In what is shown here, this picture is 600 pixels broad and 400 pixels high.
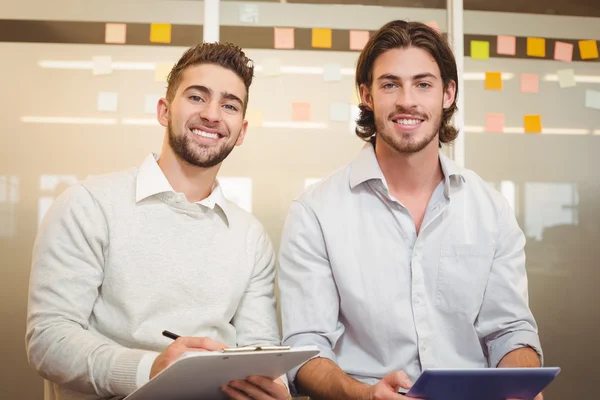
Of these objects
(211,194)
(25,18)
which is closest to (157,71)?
(25,18)

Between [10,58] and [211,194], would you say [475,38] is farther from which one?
[10,58]

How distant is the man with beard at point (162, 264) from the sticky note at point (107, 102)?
852 millimetres

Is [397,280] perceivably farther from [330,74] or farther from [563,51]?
[563,51]

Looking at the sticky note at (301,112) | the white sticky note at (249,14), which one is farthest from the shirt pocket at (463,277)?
the white sticky note at (249,14)

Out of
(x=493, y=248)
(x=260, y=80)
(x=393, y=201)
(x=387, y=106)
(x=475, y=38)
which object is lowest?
(x=493, y=248)

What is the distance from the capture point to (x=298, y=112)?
9.07ft

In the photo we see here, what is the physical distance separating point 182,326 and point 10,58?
165 cm

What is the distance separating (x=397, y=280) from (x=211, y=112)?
27.8 inches

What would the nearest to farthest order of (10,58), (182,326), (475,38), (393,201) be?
(182,326)
(393,201)
(10,58)
(475,38)

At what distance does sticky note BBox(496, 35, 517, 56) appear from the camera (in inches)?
114

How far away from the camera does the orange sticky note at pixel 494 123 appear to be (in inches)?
113

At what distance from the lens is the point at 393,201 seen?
1808mm

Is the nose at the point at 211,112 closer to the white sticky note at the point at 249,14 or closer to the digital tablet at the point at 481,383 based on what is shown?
the digital tablet at the point at 481,383

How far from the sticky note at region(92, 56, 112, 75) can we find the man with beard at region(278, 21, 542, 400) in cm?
128
